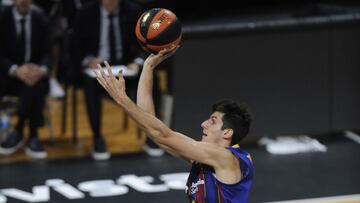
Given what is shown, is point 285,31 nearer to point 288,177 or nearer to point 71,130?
point 288,177

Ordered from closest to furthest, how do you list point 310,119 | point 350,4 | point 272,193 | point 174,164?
point 272,193 → point 174,164 → point 310,119 → point 350,4

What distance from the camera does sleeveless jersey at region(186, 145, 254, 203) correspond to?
18.0 feet

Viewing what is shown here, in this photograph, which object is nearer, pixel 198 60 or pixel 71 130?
pixel 198 60

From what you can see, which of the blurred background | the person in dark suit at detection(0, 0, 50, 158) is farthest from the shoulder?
the person in dark suit at detection(0, 0, 50, 158)

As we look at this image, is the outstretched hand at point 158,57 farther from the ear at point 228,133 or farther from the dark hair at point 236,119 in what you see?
the ear at point 228,133

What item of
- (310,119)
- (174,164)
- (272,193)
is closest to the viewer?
(272,193)

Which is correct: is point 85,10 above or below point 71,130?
above

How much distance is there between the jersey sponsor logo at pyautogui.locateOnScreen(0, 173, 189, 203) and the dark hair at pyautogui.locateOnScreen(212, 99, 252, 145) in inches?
111

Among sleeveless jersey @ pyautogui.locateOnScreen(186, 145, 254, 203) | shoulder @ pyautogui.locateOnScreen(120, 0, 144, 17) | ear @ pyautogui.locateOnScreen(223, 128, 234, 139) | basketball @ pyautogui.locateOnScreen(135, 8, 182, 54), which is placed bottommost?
sleeveless jersey @ pyautogui.locateOnScreen(186, 145, 254, 203)

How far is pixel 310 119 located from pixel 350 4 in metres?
3.12

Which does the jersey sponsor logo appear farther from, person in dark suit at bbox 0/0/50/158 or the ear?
the ear

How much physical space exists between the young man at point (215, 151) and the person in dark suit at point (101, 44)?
359 centimetres

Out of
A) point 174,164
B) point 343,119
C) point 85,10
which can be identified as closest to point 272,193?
point 174,164

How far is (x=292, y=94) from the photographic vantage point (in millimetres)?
9594
